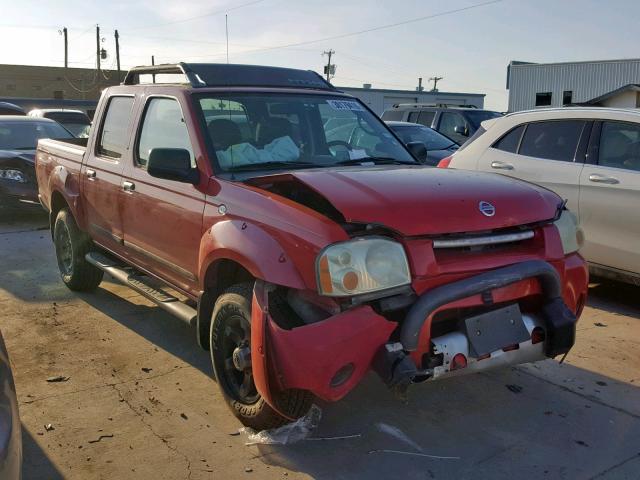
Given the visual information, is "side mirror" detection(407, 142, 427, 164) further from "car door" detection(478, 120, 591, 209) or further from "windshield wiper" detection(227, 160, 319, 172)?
"car door" detection(478, 120, 591, 209)

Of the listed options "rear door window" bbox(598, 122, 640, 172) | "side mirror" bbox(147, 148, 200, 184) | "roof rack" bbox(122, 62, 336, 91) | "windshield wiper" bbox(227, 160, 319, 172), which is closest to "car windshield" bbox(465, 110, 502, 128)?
"rear door window" bbox(598, 122, 640, 172)

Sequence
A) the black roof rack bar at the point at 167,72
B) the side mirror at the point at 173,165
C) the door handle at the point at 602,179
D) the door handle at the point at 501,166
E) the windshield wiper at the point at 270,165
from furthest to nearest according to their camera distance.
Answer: the door handle at the point at 501,166, the door handle at the point at 602,179, the black roof rack bar at the point at 167,72, the windshield wiper at the point at 270,165, the side mirror at the point at 173,165

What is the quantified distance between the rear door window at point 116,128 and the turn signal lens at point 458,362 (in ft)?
10.4

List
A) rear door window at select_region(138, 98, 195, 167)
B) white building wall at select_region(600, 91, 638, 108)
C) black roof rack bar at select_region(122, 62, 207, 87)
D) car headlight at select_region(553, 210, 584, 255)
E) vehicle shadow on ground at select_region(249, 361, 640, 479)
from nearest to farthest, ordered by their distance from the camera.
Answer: vehicle shadow on ground at select_region(249, 361, 640, 479) < car headlight at select_region(553, 210, 584, 255) < rear door window at select_region(138, 98, 195, 167) < black roof rack bar at select_region(122, 62, 207, 87) < white building wall at select_region(600, 91, 638, 108)

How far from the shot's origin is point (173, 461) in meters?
3.36

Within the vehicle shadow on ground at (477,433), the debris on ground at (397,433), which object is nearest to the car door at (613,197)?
the vehicle shadow on ground at (477,433)

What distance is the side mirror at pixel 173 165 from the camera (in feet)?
12.5

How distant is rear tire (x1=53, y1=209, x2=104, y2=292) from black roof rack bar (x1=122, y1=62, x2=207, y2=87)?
4.82 ft

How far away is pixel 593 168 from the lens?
5.88m

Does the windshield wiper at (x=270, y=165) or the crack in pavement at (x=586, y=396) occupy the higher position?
the windshield wiper at (x=270, y=165)

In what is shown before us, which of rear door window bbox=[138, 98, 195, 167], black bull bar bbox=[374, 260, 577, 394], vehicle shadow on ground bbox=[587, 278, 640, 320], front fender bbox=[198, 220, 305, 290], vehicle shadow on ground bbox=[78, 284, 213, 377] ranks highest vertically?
rear door window bbox=[138, 98, 195, 167]

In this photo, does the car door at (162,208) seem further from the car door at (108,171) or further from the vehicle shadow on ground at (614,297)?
the vehicle shadow on ground at (614,297)

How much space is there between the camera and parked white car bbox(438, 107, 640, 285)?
5621 millimetres

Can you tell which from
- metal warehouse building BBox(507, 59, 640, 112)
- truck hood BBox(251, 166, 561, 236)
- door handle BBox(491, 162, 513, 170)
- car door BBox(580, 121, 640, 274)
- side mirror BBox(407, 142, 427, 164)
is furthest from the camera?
metal warehouse building BBox(507, 59, 640, 112)
